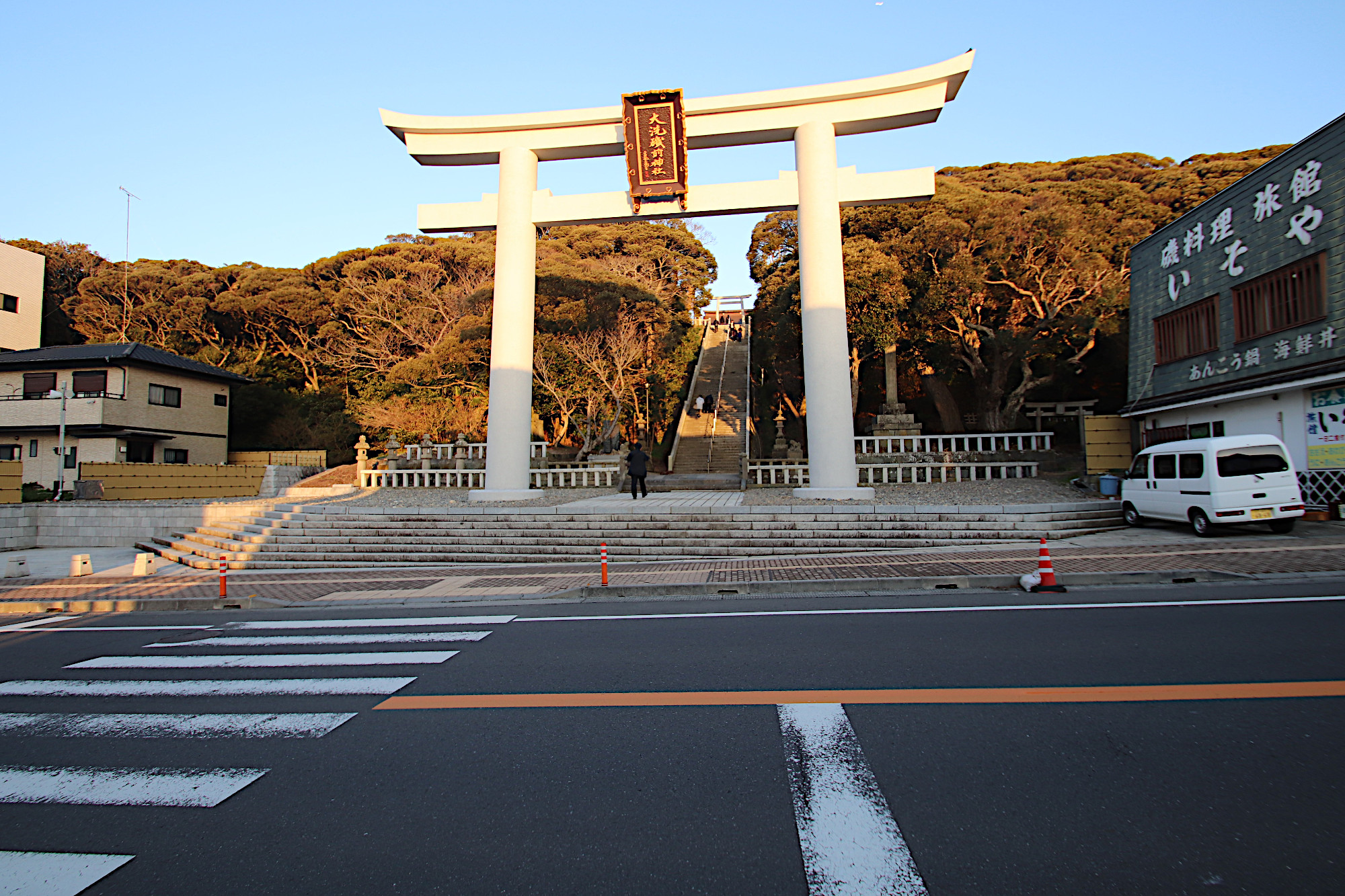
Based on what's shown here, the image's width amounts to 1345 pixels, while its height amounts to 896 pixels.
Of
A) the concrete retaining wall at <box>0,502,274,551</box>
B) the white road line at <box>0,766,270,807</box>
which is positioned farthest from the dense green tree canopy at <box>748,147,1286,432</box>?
the white road line at <box>0,766,270,807</box>

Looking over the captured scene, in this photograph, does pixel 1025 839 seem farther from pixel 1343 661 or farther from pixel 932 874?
pixel 1343 661

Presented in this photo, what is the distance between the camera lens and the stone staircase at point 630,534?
13.0 m

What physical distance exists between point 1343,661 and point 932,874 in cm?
444

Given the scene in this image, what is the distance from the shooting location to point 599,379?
23.3m

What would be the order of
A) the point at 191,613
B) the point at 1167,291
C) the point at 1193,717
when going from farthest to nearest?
the point at 1167,291 < the point at 191,613 < the point at 1193,717

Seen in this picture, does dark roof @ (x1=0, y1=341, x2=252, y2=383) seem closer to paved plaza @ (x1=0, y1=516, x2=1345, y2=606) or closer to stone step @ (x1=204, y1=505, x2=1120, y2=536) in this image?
stone step @ (x1=204, y1=505, x2=1120, y2=536)

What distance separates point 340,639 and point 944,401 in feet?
82.0

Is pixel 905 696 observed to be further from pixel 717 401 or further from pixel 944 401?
pixel 717 401

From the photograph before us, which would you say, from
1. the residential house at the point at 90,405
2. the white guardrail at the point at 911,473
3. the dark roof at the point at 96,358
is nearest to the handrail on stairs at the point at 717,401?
the white guardrail at the point at 911,473

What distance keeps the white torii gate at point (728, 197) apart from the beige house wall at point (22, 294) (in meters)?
29.3

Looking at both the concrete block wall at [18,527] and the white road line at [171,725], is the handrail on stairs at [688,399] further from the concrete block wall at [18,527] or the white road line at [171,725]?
the white road line at [171,725]

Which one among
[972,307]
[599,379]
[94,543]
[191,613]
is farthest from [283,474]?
[972,307]

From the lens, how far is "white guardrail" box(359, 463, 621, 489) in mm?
21906

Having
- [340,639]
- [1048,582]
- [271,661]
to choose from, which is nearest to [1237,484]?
[1048,582]
